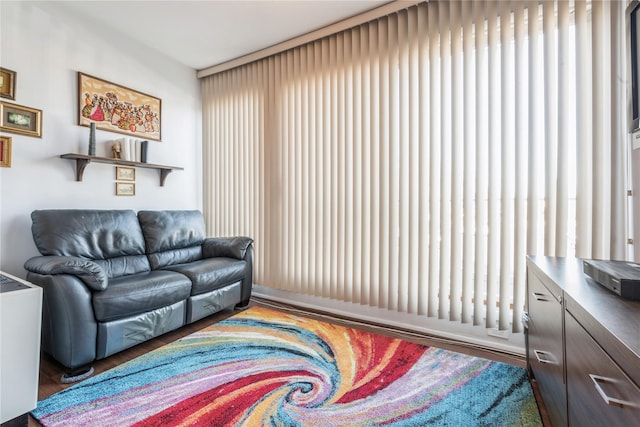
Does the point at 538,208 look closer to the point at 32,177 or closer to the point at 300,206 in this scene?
the point at 300,206

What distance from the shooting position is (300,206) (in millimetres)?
2875

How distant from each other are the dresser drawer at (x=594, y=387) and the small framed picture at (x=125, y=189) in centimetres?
340

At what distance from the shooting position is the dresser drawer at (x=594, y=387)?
60cm

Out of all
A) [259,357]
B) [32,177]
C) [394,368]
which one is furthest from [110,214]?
[394,368]

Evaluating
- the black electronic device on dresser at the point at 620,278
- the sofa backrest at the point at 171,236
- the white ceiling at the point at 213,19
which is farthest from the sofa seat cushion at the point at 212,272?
the black electronic device on dresser at the point at 620,278

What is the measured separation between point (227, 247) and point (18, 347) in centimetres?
171

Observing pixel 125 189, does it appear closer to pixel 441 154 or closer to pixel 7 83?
pixel 7 83

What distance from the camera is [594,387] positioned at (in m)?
0.76

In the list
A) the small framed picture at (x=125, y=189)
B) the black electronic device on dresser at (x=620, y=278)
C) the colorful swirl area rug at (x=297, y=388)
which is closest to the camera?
the black electronic device on dresser at (x=620, y=278)

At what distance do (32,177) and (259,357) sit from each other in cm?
225

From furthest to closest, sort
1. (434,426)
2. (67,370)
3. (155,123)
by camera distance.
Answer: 1. (155,123)
2. (67,370)
3. (434,426)

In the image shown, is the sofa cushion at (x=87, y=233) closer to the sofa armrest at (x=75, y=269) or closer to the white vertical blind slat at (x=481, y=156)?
the sofa armrest at (x=75, y=269)

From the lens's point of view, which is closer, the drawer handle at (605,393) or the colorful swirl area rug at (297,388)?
the drawer handle at (605,393)

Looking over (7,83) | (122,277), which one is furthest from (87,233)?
(7,83)
